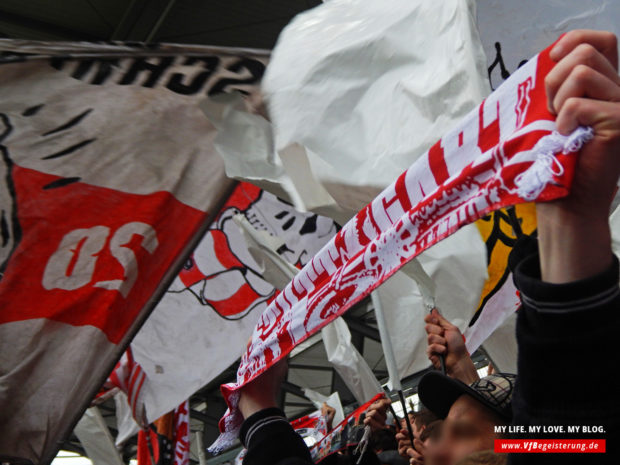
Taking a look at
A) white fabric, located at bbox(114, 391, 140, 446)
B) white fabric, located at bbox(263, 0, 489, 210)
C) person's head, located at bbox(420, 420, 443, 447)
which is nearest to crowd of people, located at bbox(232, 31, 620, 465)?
person's head, located at bbox(420, 420, 443, 447)

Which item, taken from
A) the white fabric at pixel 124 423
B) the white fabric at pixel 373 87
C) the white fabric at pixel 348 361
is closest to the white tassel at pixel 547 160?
the white fabric at pixel 373 87

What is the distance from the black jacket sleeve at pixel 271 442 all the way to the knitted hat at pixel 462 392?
0.28m

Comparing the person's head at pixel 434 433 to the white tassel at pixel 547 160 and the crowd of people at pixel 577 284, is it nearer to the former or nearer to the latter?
the crowd of people at pixel 577 284

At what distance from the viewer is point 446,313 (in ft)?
6.49

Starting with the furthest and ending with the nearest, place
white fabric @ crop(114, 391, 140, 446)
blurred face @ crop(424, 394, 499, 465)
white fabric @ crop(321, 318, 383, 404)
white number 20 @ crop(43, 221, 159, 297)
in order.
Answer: white fabric @ crop(114, 391, 140, 446) < white fabric @ crop(321, 318, 383, 404) < white number 20 @ crop(43, 221, 159, 297) < blurred face @ crop(424, 394, 499, 465)

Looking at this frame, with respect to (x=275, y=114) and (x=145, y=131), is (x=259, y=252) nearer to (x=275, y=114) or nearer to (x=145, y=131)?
(x=145, y=131)

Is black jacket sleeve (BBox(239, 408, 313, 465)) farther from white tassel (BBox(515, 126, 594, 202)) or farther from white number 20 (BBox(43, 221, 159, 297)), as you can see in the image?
white number 20 (BBox(43, 221, 159, 297))

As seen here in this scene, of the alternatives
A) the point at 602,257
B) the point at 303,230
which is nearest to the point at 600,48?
the point at 602,257

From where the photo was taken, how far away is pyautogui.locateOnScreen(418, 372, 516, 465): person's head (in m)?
1.22

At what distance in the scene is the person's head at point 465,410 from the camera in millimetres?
1220

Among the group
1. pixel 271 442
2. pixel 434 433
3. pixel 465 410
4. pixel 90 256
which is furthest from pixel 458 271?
pixel 90 256

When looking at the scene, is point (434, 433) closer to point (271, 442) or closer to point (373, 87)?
point (271, 442)

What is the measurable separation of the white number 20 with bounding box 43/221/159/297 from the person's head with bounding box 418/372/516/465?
3.66 feet

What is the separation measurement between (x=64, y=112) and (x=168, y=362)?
196 centimetres
